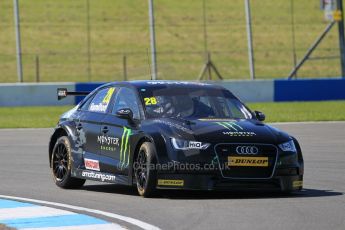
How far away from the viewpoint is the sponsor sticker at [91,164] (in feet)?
43.6

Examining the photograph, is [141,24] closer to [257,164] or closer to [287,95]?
[287,95]

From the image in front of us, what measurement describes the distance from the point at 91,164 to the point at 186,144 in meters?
1.84

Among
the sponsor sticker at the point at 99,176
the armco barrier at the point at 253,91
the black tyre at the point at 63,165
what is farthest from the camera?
the armco barrier at the point at 253,91

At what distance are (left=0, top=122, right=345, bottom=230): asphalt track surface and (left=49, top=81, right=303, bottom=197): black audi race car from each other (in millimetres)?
212

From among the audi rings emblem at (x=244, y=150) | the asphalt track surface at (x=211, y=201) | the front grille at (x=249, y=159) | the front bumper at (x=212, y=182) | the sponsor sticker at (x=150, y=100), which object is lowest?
the asphalt track surface at (x=211, y=201)

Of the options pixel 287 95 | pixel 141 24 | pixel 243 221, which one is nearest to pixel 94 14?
pixel 141 24

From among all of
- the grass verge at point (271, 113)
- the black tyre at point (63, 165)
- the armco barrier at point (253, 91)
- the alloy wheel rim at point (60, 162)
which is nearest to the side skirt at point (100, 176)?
the black tyre at point (63, 165)

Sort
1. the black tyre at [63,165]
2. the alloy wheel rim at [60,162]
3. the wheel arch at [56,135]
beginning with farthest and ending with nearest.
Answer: the wheel arch at [56,135]
the alloy wheel rim at [60,162]
the black tyre at [63,165]

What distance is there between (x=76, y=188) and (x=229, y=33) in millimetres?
45930

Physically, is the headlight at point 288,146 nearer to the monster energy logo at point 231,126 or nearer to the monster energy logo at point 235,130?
the monster energy logo at point 235,130

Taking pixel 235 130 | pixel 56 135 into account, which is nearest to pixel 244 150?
pixel 235 130

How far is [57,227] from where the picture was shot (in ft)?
31.9

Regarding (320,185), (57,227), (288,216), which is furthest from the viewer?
(320,185)

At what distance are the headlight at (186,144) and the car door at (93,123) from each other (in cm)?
157
